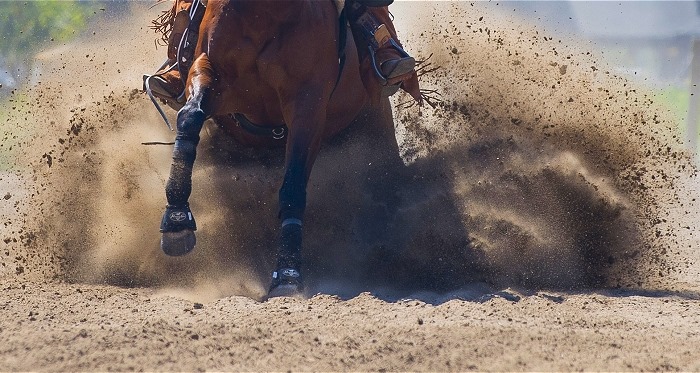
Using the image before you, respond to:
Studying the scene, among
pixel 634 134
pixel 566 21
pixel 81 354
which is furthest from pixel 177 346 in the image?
pixel 566 21

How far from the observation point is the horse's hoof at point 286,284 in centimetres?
549

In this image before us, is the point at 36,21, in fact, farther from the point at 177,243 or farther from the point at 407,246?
the point at 177,243

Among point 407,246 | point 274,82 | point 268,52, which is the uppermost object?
point 268,52

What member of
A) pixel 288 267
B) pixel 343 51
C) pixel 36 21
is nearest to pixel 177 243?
pixel 288 267

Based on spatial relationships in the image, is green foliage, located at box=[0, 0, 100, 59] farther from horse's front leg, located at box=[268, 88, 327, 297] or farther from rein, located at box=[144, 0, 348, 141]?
horse's front leg, located at box=[268, 88, 327, 297]

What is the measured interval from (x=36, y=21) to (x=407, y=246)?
1803 centimetres

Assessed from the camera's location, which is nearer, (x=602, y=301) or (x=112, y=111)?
(x=602, y=301)

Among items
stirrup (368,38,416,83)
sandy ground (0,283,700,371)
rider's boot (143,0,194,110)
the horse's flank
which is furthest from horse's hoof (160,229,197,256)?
stirrup (368,38,416,83)

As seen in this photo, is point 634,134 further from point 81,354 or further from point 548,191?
point 81,354

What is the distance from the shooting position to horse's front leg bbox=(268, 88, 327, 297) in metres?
5.61

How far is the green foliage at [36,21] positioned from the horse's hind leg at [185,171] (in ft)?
55.5

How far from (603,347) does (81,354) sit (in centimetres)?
221

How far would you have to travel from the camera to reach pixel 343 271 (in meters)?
6.54

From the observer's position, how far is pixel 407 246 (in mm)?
6688
